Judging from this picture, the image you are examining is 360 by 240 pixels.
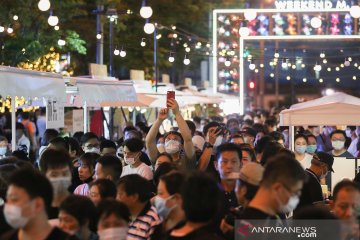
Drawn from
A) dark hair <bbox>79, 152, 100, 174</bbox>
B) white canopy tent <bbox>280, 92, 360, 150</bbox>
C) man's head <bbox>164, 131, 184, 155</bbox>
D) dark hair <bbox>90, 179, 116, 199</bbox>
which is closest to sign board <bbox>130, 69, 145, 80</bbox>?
white canopy tent <bbox>280, 92, 360, 150</bbox>

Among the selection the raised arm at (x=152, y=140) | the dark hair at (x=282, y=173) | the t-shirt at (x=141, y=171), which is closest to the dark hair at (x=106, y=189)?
the dark hair at (x=282, y=173)

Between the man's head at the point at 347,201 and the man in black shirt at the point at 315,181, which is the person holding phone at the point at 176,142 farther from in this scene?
the man's head at the point at 347,201

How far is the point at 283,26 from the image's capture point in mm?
50500

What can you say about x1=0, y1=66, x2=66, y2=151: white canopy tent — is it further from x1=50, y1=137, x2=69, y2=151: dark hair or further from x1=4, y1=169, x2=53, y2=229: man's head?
x1=4, y1=169, x2=53, y2=229: man's head

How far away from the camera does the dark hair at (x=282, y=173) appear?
6492 millimetres

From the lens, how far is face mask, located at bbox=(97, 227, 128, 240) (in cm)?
667

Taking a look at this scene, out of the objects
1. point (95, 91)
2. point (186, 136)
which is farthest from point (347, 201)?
point (95, 91)

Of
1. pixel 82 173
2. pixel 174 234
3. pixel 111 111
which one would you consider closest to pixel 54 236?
pixel 174 234

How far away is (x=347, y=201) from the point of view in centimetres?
743

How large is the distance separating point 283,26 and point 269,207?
1755 inches

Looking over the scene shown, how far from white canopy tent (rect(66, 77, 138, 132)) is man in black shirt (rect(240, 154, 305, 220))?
1264 cm

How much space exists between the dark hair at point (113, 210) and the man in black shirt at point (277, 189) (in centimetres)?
91

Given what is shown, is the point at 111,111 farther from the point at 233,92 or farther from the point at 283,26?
the point at 233,92

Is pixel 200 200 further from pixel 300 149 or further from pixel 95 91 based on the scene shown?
pixel 95 91
